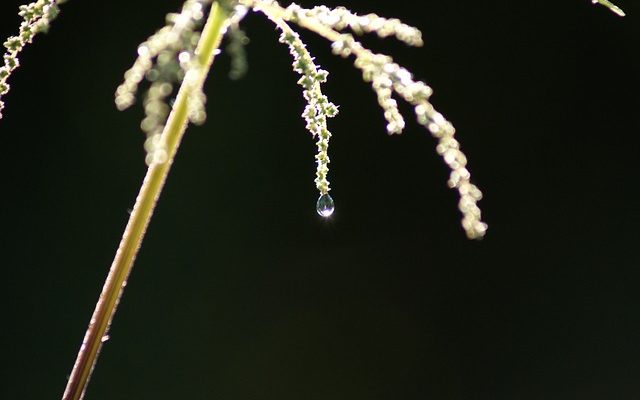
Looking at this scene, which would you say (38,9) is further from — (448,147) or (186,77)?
(448,147)

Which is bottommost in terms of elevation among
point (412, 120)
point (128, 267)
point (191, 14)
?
point (128, 267)

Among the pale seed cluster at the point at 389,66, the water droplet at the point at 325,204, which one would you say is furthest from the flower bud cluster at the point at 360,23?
the water droplet at the point at 325,204

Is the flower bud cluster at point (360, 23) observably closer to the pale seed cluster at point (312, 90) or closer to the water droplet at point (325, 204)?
the pale seed cluster at point (312, 90)

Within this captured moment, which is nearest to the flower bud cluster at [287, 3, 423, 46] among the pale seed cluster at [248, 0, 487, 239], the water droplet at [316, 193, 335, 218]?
the pale seed cluster at [248, 0, 487, 239]

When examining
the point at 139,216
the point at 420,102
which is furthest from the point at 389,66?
the point at 139,216

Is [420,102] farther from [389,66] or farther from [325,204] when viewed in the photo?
[325,204]

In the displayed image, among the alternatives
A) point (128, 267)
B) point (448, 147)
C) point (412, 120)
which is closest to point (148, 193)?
point (128, 267)

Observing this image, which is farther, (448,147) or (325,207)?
(325,207)
